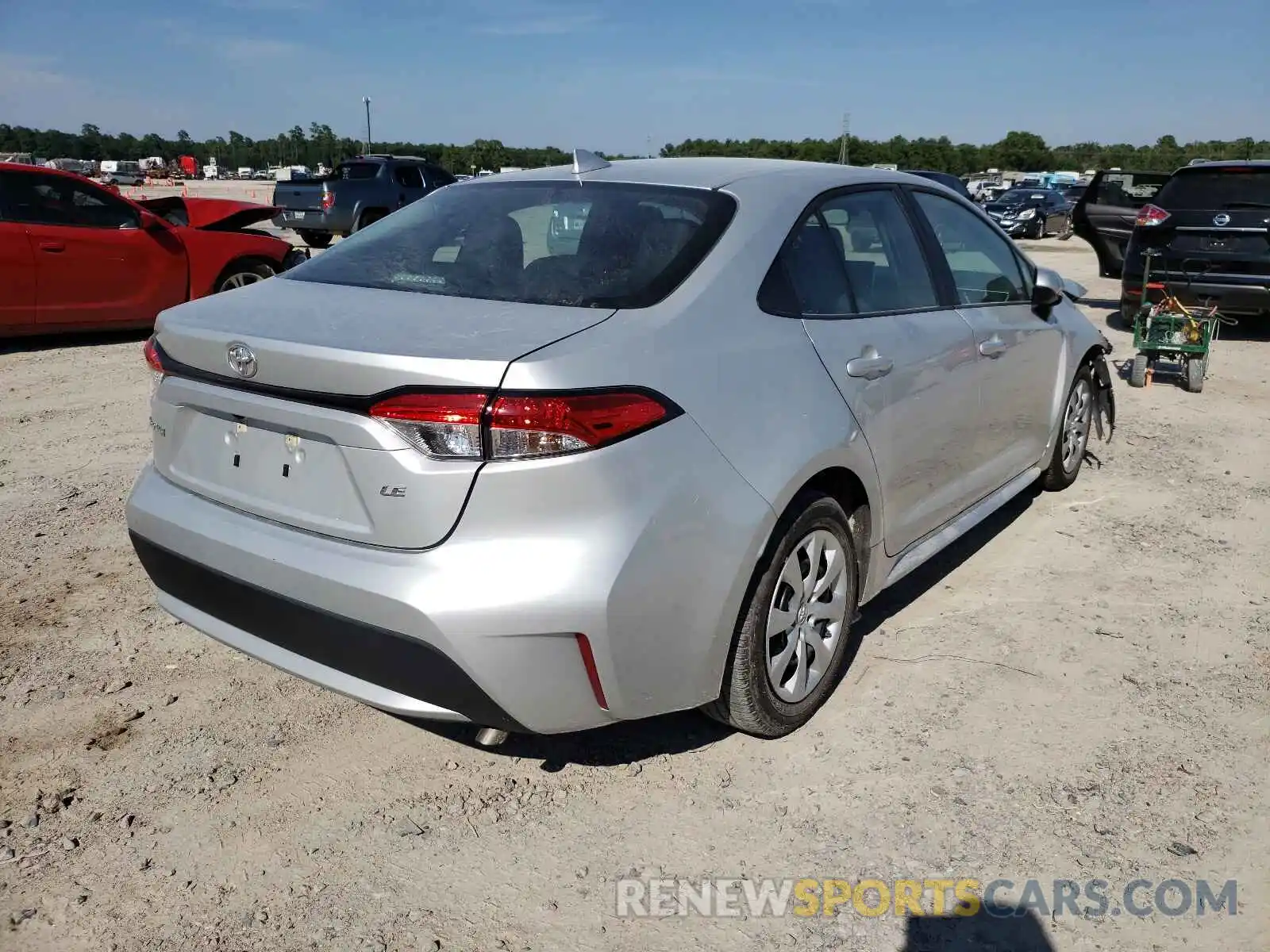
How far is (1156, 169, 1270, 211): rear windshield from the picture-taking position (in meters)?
9.13

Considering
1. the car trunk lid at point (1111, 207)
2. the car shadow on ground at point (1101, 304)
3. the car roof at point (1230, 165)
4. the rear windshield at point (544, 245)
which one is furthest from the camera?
the car shadow on ground at point (1101, 304)

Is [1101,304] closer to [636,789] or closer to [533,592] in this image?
[636,789]

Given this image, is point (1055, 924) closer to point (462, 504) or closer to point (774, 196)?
point (462, 504)

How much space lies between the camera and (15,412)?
266 inches

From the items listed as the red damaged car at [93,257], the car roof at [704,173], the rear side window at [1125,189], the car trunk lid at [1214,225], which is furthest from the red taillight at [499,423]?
the rear side window at [1125,189]

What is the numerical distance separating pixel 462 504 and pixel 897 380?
1.64 m

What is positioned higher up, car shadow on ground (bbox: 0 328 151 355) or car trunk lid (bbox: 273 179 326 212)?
car trunk lid (bbox: 273 179 326 212)

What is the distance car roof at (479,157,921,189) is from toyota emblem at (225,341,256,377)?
51.7 inches

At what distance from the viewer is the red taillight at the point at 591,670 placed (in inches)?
91.6

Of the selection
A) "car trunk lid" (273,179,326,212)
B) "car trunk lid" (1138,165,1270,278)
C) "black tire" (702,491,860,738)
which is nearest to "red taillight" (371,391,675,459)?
"black tire" (702,491,860,738)

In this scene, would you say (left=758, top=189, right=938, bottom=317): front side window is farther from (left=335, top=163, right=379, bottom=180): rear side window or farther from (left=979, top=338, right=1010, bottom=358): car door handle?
(left=335, top=163, right=379, bottom=180): rear side window

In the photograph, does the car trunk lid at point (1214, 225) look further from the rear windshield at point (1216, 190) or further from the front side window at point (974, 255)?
the front side window at point (974, 255)

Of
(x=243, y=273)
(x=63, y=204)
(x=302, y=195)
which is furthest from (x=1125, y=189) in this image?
(x=302, y=195)

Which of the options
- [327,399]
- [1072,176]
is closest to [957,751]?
[327,399]
